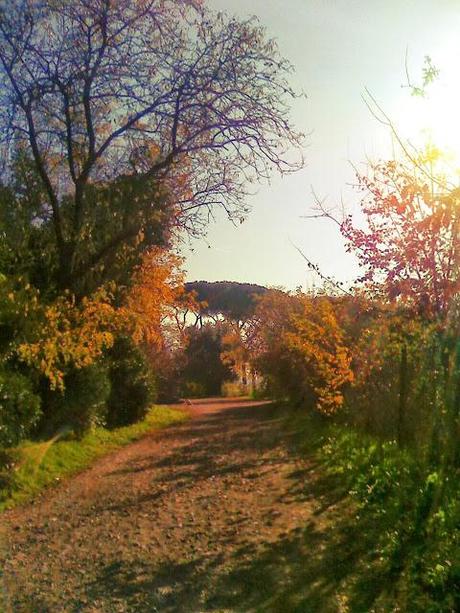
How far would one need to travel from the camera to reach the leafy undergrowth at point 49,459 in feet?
36.1

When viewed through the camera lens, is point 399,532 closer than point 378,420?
Yes

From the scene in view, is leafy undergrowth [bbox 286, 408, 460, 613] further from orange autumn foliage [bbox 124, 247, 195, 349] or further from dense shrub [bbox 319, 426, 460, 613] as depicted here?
orange autumn foliage [bbox 124, 247, 195, 349]

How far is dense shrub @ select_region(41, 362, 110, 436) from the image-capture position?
51.0ft

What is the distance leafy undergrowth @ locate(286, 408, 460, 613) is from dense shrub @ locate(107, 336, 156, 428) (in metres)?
10.9

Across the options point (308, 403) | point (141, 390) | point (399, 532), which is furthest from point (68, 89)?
point (308, 403)

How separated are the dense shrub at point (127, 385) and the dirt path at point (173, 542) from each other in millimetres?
6843

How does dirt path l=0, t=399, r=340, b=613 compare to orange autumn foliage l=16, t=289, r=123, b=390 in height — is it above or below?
below

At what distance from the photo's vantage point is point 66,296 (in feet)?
42.7

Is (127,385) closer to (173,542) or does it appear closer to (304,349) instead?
(304,349)

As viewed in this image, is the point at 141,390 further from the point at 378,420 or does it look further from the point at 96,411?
the point at 378,420

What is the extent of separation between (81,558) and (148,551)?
2.36 feet

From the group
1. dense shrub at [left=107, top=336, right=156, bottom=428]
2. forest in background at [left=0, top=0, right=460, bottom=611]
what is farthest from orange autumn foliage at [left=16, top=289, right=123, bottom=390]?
dense shrub at [left=107, top=336, right=156, bottom=428]

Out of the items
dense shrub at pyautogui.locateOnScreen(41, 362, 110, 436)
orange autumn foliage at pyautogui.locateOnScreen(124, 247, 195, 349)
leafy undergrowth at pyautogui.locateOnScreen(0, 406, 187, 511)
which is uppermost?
orange autumn foliage at pyautogui.locateOnScreen(124, 247, 195, 349)

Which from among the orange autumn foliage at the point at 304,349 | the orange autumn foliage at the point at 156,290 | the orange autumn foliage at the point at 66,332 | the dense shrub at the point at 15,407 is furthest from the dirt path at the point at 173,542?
the orange autumn foliage at the point at 156,290
